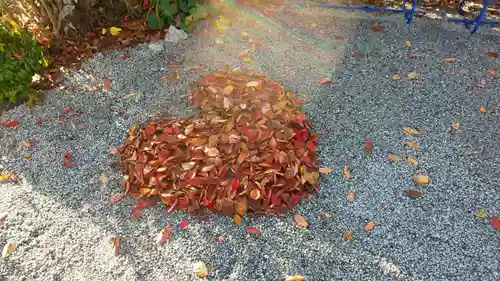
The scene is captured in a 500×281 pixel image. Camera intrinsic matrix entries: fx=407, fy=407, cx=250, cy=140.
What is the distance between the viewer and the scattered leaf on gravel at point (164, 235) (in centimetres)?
233

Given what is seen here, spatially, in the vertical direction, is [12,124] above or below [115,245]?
above

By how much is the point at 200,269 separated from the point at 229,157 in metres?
0.72

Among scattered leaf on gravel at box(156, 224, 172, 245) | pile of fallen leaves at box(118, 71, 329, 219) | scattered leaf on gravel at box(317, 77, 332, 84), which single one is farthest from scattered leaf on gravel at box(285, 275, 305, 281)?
scattered leaf on gravel at box(317, 77, 332, 84)

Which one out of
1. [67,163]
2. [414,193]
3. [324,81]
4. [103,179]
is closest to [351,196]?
[414,193]

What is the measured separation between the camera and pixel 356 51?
362 cm

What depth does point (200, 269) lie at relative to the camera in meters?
2.20

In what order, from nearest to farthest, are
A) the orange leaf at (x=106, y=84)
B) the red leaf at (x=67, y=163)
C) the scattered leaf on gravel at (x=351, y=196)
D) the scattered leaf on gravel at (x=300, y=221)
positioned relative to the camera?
1. the scattered leaf on gravel at (x=300, y=221)
2. the scattered leaf on gravel at (x=351, y=196)
3. the red leaf at (x=67, y=163)
4. the orange leaf at (x=106, y=84)

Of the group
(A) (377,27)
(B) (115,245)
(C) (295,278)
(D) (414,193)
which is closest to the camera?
(C) (295,278)

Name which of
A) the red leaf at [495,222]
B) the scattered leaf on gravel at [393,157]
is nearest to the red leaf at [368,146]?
the scattered leaf on gravel at [393,157]

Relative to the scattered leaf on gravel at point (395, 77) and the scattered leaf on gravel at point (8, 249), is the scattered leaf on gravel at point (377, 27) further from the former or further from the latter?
the scattered leaf on gravel at point (8, 249)

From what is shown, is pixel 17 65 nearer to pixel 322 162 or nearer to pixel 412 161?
pixel 322 162

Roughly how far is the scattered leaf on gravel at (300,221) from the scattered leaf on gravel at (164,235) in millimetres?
744

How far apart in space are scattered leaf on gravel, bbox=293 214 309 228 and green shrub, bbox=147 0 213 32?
85.2 inches

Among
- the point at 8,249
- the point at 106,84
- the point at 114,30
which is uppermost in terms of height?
the point at 114,30
